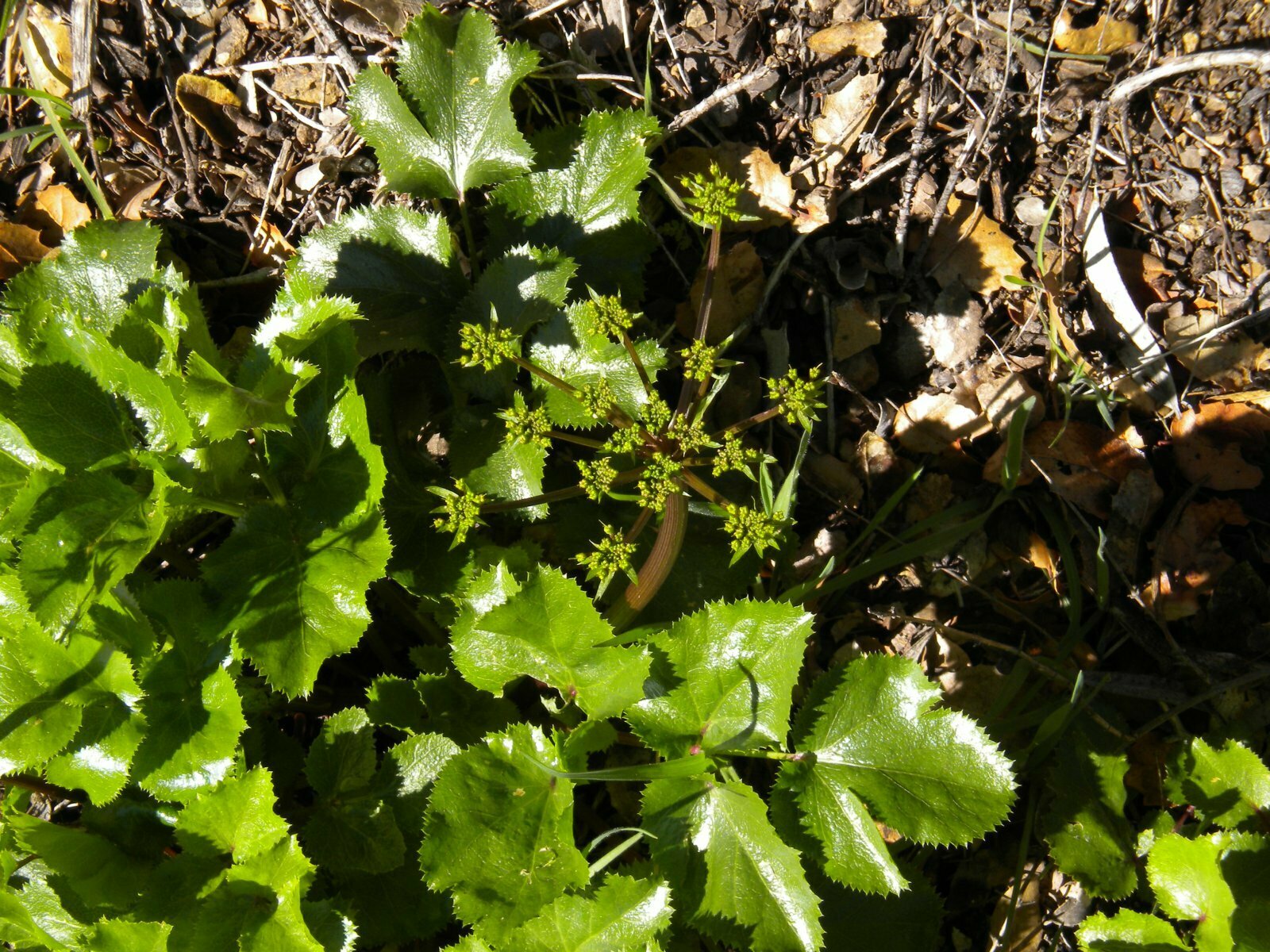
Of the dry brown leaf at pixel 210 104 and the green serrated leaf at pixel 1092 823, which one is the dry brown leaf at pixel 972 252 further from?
the dry brown leaf at pixel 210 104

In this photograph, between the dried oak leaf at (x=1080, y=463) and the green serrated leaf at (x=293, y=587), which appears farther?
the dried oak leaf at (x=1080, y=463)

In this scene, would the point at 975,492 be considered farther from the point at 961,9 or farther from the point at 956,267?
the point at 961,9

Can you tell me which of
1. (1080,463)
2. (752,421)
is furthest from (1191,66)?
(752,421)

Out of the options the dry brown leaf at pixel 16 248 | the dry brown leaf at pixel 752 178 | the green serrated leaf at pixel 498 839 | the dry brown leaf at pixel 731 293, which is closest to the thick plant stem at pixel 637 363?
the dry brown leaf at pixel 731 293

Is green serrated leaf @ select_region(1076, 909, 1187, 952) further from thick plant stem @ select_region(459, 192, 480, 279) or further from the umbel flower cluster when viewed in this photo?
thick plant stem @ select_region(459, 192, 480, 279)

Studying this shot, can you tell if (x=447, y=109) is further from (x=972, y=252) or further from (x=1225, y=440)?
(x=1225, y=440)

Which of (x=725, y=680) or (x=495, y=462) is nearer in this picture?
(x=725, y=680)

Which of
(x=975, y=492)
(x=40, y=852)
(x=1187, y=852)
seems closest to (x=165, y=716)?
(x=40, y=852)
